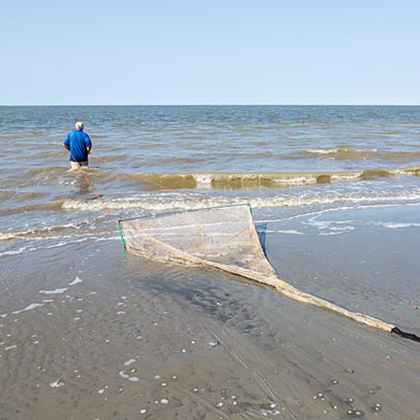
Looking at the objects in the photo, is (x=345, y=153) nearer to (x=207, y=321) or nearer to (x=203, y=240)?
→ (x=203, y=240)

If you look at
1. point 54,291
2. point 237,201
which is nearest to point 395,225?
point 237,201

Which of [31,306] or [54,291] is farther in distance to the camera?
[54,291]

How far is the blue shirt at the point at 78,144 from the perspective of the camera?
12427mm

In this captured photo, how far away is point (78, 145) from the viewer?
1275cm

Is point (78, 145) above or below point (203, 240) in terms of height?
above

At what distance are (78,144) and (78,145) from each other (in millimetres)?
41

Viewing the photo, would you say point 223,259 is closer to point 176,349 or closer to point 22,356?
point 176,349

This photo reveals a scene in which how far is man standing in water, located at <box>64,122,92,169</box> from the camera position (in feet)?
40.6

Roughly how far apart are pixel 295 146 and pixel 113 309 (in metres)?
17.8

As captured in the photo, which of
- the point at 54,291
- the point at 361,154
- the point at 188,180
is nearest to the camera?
the point at 54,291

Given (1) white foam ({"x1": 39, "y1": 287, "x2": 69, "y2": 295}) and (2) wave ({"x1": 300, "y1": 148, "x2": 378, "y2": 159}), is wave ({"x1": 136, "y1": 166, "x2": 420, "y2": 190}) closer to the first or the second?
(2) wave ({"x1": 300, "y1": 148, "x2": 378, "y2": 159})

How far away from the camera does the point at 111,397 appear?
9.22 feet

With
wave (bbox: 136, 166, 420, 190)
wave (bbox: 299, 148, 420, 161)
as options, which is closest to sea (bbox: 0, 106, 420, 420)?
wave (bbox: 136, 166, 420, 190)

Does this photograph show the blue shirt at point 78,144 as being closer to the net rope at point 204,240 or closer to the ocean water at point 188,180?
the ocean water at point 188,180
